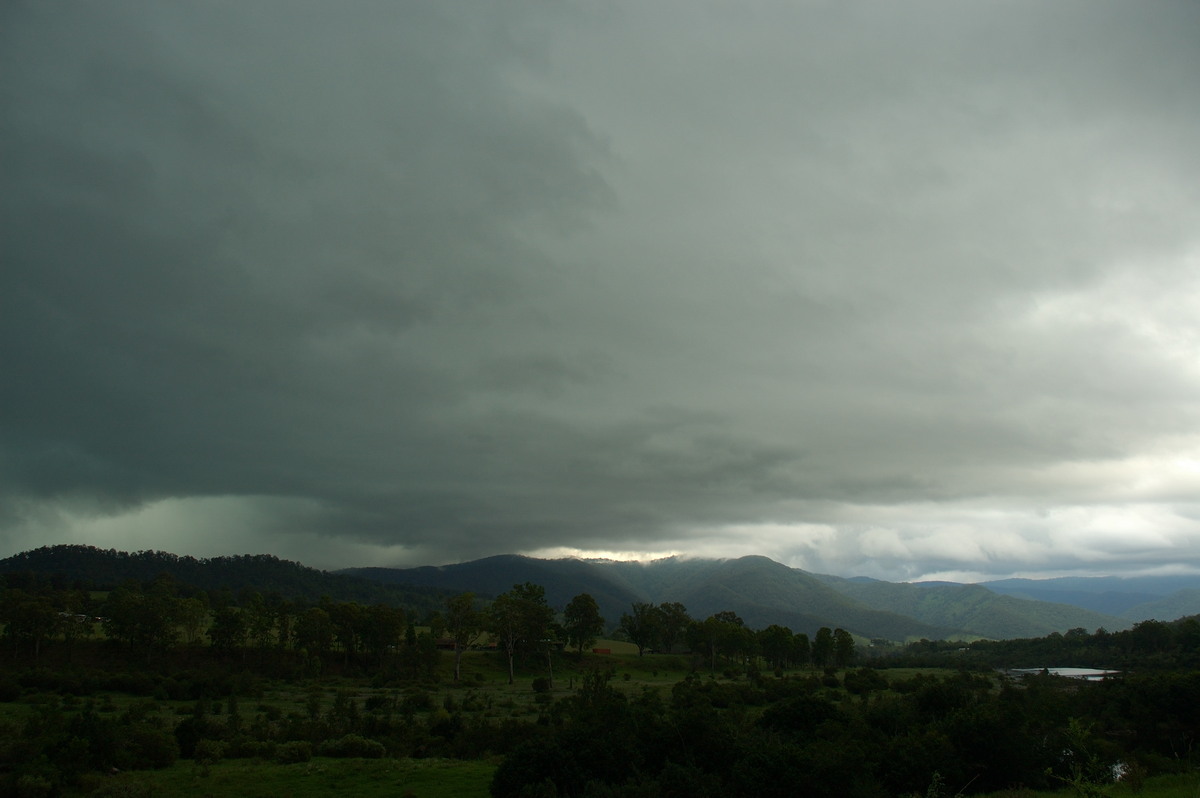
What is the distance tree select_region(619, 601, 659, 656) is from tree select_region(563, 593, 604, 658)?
1437 centimetres

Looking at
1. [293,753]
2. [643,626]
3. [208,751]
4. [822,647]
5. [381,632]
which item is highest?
[208,751]

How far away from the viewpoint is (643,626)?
5664 inches

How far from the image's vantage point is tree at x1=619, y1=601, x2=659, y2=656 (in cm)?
14362

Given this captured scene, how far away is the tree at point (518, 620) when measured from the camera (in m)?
107

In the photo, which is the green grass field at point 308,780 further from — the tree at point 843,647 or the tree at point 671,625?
the tree at point 843,647

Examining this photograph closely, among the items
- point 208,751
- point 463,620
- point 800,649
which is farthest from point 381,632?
point 800,649

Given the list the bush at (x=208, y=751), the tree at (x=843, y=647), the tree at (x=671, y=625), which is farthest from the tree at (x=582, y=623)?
the bush at (x=208, y=751)

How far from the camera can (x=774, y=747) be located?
115 ft

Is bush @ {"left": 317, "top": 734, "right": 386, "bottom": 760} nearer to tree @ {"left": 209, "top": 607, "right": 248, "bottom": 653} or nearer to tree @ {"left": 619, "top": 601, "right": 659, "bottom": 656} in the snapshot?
tree @ {"left": 209, "top": 607, "right": 248, "bottom": 653}

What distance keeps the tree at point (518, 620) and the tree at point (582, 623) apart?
1036cm

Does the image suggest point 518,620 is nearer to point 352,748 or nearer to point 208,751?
point 352,748

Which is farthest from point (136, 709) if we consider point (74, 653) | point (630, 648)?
point (630, 648)

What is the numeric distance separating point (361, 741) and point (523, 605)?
2525 inches

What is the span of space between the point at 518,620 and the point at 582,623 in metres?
23.1
